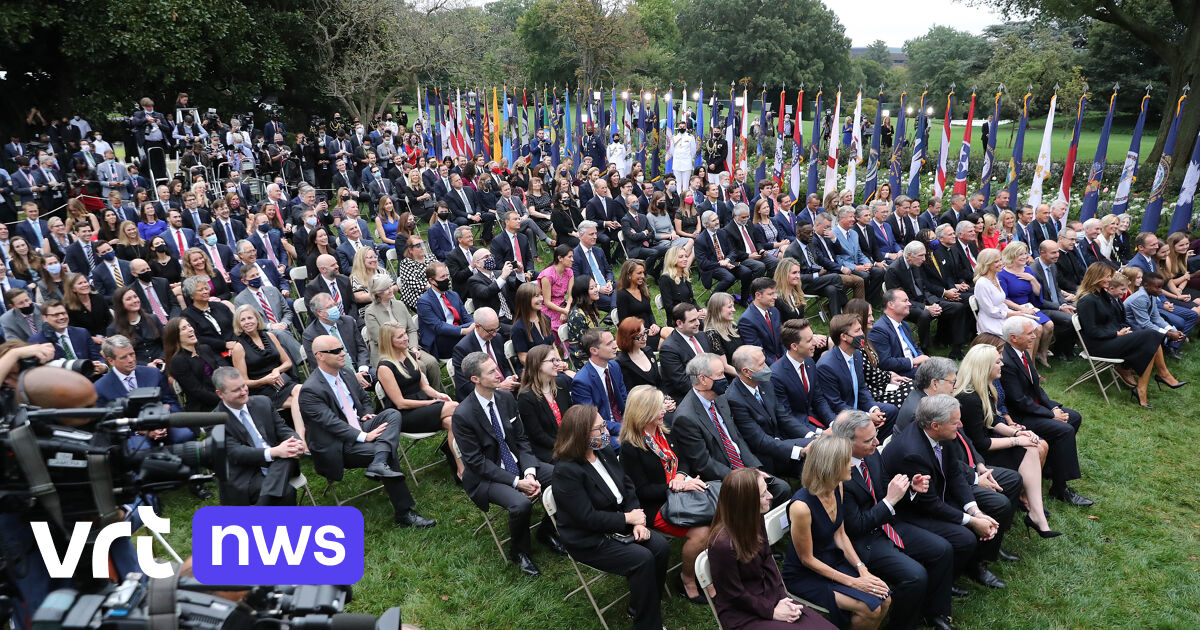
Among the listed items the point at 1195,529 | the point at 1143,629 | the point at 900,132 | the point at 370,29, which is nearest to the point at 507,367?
the point at 1143,629

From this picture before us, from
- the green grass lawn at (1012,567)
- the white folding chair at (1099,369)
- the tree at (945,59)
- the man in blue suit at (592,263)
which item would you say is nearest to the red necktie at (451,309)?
the green grass lawn at (1012,567)

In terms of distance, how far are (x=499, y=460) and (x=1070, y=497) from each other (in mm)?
4586

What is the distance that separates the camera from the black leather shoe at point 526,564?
5.23 meters

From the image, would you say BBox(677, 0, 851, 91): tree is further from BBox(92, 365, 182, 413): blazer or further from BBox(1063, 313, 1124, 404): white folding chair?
BBox(92, 365, 182, 413): blazer

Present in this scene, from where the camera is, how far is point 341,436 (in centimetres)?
567

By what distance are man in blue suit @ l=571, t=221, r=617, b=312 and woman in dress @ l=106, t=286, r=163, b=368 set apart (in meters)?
4.37

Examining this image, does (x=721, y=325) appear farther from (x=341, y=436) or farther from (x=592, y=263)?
(x=341, y=436)

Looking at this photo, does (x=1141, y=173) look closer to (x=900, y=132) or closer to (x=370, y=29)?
(x=900, y=132)

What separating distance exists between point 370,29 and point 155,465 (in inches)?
1061

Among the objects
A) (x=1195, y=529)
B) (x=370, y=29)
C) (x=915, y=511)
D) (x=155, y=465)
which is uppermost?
(x=370, y=29)

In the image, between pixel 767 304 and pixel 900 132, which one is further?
pixel 900 132

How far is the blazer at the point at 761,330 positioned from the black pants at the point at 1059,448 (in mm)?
2232

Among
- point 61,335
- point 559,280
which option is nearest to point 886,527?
point 559,280

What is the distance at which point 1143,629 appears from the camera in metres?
4.77
